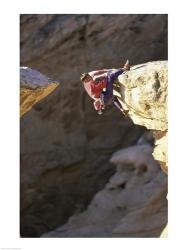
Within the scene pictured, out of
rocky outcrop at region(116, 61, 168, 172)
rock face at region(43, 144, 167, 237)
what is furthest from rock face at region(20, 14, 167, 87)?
rocky outcrop at region(116, 61, 168, 172)

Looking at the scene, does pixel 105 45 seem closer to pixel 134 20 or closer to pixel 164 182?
pixel 134 20

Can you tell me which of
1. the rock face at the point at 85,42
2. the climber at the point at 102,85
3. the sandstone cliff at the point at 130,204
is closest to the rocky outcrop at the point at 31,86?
the climber at the point at 102,85

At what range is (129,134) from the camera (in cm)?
1264

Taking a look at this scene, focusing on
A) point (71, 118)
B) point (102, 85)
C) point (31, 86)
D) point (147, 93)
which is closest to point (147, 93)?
point (147, 93)

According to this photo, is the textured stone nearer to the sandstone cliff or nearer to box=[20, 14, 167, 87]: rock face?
the sandstone cliff

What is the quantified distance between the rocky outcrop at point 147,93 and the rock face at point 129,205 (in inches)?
172

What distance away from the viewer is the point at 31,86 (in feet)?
19.1

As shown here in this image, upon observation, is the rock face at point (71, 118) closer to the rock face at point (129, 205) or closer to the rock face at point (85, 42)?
the rock face at point (85, 42)

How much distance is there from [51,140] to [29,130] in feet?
1.80

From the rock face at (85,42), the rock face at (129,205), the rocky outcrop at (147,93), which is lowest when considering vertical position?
the rock face at (129,205)

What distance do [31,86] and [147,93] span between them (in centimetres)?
121

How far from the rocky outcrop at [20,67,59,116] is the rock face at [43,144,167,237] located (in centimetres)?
489

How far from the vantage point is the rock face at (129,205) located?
10.4 m

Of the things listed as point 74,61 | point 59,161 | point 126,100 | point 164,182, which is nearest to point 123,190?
point 164,182
